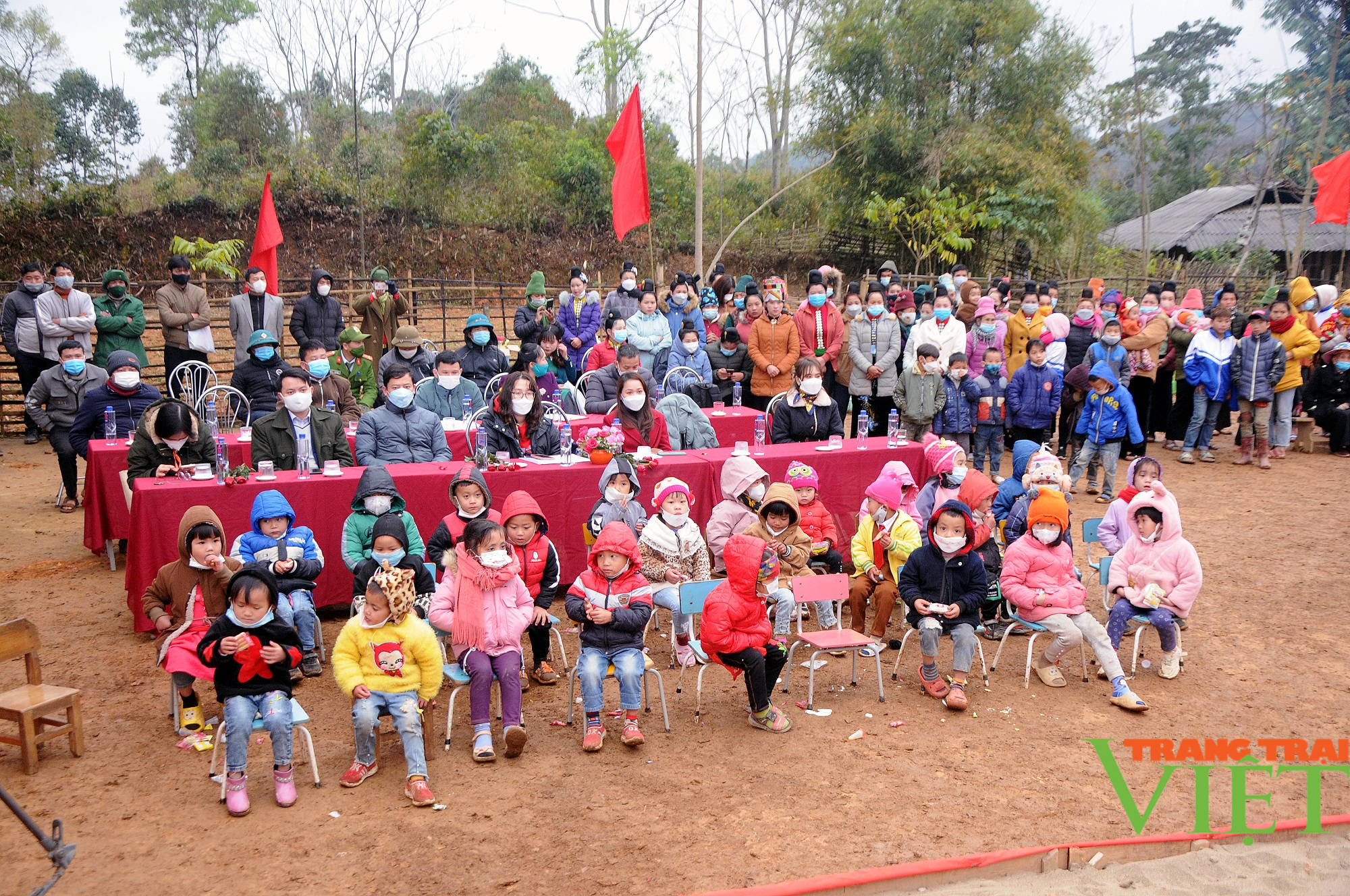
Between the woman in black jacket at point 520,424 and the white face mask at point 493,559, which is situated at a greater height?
the woman in black jacket at point 520,424

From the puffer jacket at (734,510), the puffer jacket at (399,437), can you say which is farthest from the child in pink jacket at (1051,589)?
the puffer jacket at (399,437)

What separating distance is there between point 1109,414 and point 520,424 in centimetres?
555

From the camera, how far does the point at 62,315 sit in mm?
10773

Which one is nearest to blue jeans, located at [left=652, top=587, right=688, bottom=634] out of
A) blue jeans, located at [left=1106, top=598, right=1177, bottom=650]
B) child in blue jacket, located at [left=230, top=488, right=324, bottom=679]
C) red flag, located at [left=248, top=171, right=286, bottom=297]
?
child in blue jacket, located at [left=230, top=488, right=324, bottom=679]

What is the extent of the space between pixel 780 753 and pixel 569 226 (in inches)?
901

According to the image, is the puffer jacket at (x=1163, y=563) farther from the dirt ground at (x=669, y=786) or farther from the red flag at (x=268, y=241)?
the red flag at (x=268, y=241)

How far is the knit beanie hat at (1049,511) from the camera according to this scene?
19.2 ft

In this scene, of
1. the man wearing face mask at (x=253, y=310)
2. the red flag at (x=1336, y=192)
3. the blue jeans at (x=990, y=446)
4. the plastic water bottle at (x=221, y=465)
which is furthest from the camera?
the red flag at (x=1336, y=192)

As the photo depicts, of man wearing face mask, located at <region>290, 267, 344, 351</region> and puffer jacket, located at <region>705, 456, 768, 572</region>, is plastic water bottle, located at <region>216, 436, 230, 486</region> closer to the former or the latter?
puffer jacket, located at <region>705, 456, 768, 572</region>

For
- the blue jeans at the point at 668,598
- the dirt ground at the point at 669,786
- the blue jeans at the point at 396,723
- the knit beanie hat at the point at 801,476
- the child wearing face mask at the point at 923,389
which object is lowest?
the dirt ground at the point at 669,786

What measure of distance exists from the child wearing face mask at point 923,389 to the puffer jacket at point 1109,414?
1397 millimetres

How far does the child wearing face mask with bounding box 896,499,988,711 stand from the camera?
5586 mm

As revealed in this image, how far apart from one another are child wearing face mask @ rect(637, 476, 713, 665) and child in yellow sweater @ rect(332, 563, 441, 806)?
5.28 feet

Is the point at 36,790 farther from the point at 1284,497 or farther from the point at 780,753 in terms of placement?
the point at 1284,497
